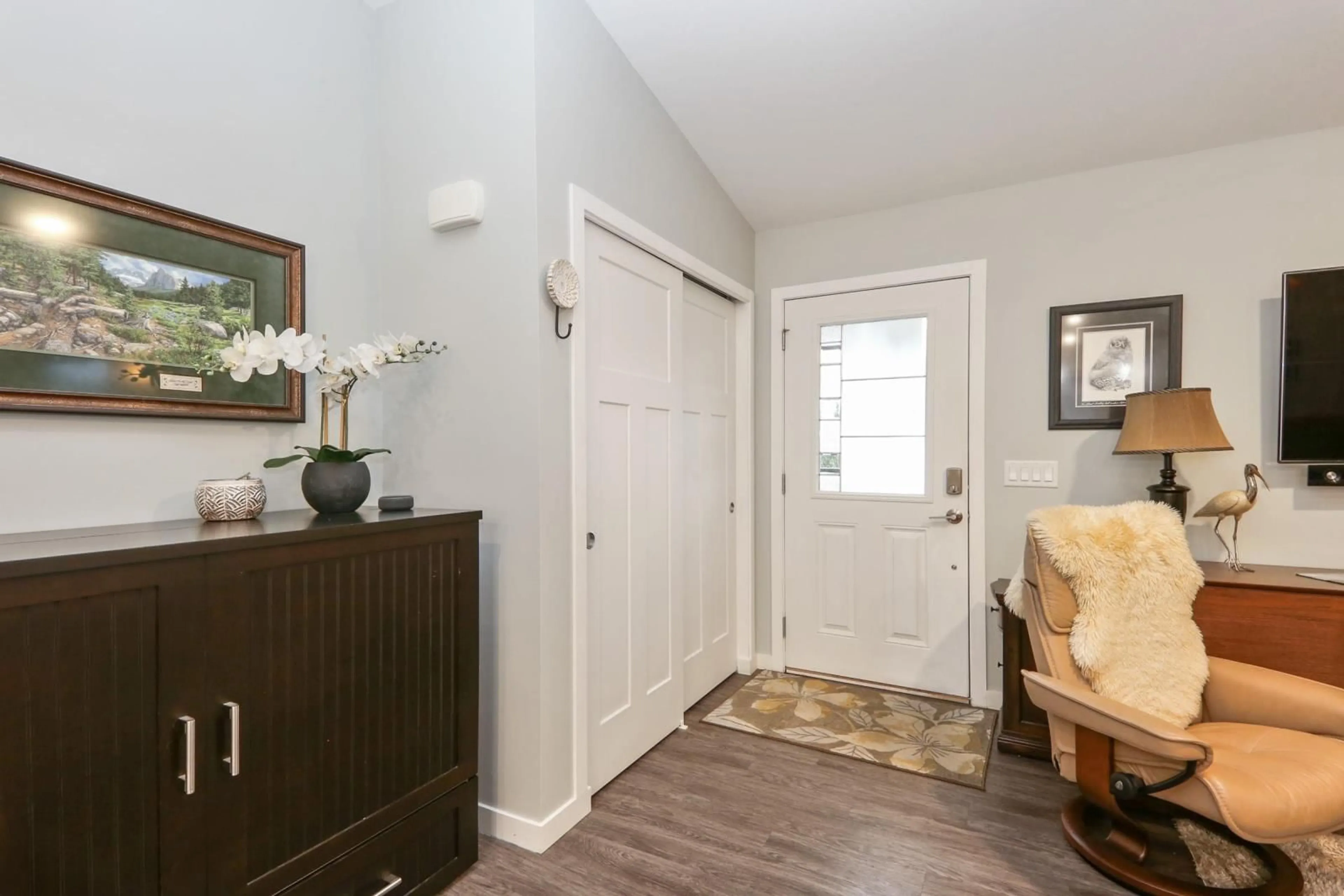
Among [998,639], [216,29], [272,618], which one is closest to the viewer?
[272,618]

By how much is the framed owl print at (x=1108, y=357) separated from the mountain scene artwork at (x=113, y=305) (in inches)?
123

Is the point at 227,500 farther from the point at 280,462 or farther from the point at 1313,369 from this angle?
the point at 1313,369

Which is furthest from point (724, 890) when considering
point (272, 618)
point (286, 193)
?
point (286, 193)

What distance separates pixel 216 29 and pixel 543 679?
2.09 metres

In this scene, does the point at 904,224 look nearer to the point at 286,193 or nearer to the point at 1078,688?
the point at 1078,688

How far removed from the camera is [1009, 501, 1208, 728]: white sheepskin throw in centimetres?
195

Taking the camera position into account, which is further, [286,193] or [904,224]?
[904,224]

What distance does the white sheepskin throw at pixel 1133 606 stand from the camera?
1.95 metres

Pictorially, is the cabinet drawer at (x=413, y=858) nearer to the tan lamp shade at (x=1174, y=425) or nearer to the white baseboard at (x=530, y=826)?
the white baseboard at (x=530, y=826)

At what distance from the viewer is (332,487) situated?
1757 millimetres

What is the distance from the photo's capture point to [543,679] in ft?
6.52

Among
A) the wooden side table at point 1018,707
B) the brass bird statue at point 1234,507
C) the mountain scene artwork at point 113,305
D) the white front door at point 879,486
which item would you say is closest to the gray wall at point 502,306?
the mountain scene artwork at point 113,305

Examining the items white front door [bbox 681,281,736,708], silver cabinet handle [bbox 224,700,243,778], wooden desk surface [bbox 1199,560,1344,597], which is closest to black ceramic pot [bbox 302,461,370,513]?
silver cabinet handle [bbox 224,700,243,778]

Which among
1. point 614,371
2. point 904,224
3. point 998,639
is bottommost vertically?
point 998,639
